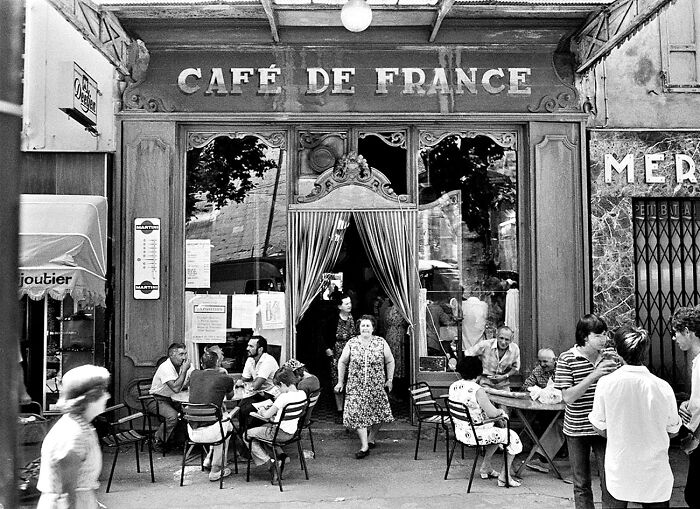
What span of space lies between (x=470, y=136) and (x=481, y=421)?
13.4 ft

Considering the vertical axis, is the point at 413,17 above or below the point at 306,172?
above

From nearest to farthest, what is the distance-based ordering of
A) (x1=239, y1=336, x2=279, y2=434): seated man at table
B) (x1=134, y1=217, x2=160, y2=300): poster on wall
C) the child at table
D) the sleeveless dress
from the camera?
the sleeveless dress < the child at table < (x1=239, y1=336, x2=279, y2=434): seated man at table < (x1=134, y1=217, x2=160, y2=300): poster on wall

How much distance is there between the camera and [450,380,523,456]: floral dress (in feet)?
22.8

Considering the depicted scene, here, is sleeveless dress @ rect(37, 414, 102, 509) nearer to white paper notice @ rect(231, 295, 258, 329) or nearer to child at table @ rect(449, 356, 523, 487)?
child at table @ rect(449, 356, 523, 487)

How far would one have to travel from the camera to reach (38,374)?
9242 millimetres

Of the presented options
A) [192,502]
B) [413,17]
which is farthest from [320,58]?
[192,502]

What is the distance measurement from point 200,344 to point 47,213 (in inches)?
97.3

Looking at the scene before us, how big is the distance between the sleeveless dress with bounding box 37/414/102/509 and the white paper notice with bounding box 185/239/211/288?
5.50 m

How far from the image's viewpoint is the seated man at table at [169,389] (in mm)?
8273

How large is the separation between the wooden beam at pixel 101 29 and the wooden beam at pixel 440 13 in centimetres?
385

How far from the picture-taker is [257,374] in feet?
27.1

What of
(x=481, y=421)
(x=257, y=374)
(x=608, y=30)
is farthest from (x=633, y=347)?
(x=608, y=30)

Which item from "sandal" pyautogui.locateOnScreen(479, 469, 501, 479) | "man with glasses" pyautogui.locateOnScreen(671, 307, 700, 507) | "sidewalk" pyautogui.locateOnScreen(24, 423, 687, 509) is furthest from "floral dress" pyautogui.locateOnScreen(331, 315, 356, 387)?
"man with glasses" pyautogui.locateOnScreen(671, 307, 700, 507)

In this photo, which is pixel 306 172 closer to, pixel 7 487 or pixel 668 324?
pixel 668 324
